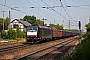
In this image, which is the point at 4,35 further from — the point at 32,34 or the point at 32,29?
the point at 32,34

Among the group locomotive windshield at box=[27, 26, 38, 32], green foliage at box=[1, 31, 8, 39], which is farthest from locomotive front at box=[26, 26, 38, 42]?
green foliage at box=[1, 31, 8, 39]

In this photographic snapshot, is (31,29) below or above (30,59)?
above

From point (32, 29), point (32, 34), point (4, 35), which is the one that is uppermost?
point (32, 29)

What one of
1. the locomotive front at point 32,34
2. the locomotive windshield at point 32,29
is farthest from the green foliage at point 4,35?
the locomotive front at point 32,34

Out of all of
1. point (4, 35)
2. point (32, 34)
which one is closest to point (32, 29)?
point (32, 34)

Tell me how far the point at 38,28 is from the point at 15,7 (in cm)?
510

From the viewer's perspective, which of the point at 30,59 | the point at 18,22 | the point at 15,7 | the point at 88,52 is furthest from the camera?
the point at 18,22

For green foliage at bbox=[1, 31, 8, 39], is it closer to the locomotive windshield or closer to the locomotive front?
the locomotive windshield

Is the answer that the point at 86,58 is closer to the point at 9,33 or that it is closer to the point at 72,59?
the point at 72,59

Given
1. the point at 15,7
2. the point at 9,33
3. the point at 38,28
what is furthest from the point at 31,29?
the point at 9,33

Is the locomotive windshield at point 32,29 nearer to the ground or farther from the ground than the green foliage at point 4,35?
farther from the ground

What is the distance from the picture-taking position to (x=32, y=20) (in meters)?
137

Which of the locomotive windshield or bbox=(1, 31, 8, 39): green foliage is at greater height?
the locomotive windshield

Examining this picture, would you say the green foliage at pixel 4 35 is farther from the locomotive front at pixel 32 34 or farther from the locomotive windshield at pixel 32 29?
the locomotive front at pixel 32 34
